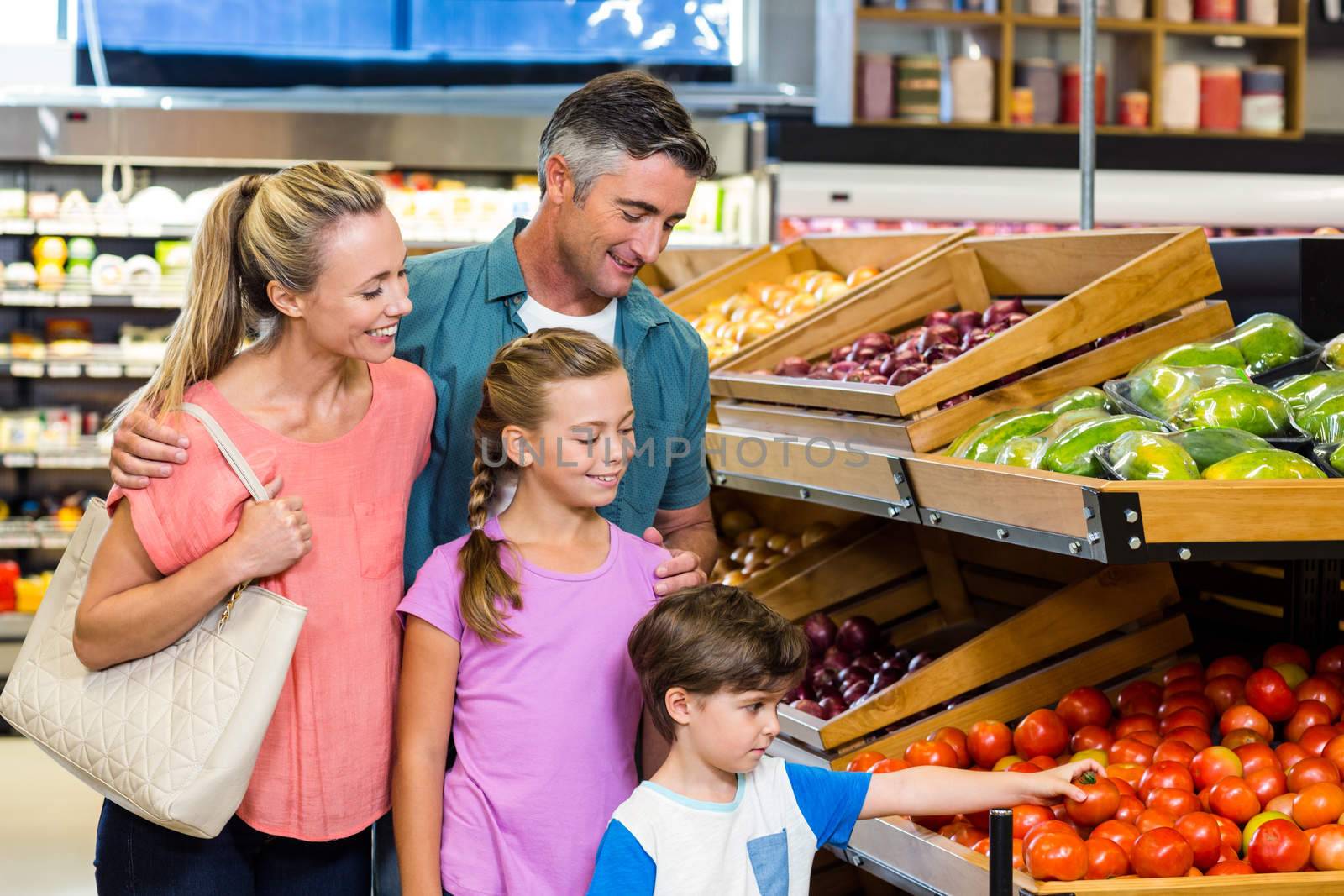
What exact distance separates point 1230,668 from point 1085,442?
→ 559mm

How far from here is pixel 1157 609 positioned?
2395mm

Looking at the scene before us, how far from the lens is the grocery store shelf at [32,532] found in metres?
5.80

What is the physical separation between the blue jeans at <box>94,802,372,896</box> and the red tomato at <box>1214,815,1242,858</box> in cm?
109

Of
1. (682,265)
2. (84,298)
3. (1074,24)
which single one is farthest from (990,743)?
(1074,24)

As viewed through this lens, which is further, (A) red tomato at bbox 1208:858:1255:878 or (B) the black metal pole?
(A) red tomato at bbox 1208:858:1255:878

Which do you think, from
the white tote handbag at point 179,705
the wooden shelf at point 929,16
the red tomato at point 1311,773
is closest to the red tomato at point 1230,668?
the red tomato at point 1311,773

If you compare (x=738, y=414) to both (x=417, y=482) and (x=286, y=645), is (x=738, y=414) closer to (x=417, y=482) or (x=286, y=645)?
(x=417, y=482)

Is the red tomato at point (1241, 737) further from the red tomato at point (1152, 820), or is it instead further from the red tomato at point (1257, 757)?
the red tomato at point (1152, 820)

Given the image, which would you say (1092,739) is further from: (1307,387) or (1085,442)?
(1307,387)

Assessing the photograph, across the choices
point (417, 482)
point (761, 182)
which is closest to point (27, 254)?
point (761, 182)

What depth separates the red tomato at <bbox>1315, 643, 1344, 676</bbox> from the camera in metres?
2.11

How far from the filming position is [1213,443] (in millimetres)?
1818

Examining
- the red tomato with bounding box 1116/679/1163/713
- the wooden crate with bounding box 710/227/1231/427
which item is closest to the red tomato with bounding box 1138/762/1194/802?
the red tomato with bounding box 1116/679/1163/713

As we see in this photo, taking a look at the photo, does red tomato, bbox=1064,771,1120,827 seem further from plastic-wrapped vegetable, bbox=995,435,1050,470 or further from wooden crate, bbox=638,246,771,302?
wooden crate, bbox=638,246,771,302
